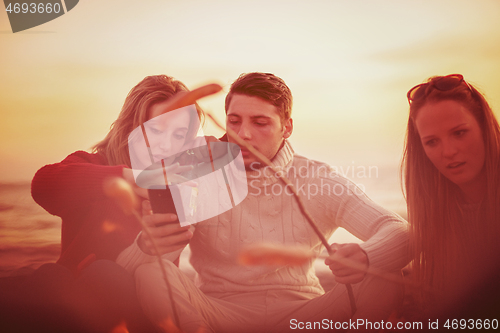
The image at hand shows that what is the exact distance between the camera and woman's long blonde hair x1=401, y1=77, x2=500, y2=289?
0.95 metres

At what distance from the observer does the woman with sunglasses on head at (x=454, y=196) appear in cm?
94

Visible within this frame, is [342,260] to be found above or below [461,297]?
above

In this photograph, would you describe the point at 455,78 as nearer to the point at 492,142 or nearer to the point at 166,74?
the point at 492,142

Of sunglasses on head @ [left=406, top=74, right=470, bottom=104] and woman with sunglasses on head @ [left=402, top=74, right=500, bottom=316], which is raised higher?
sunglasses on head @ [left=406, top=74, right=470, bottom=104]

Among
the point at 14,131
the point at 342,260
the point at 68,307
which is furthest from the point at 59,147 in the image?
the point at 342,260

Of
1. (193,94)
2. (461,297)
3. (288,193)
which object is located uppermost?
(193,94)

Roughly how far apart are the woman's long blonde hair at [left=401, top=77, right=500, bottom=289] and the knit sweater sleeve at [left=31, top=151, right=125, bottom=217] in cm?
77

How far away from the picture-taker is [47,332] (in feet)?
3.20

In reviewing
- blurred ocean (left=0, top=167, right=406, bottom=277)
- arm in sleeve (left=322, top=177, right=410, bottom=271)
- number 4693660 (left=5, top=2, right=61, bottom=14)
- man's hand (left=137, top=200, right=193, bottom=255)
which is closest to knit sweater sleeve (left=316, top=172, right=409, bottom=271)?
arm in sleeve (left=322, top=177, right=410, bottom=271)

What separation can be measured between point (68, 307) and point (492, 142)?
3.66 feet

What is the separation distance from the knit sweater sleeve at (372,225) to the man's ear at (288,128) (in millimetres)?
199

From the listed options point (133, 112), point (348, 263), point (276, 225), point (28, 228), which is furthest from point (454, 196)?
point (28, 228)

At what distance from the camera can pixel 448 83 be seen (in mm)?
956

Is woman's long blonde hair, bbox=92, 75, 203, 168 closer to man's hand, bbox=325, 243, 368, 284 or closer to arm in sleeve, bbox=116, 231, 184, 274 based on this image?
arm in sleeve, bbox=116, 231, 184, 274
